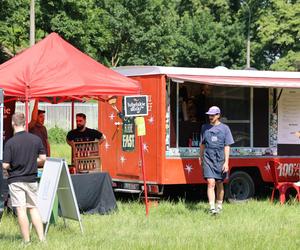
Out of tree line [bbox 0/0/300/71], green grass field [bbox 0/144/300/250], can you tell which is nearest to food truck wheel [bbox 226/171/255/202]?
green grass field [bbox 0/144/300/250]

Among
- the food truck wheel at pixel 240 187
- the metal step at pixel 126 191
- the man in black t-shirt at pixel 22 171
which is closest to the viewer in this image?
the man in black t-shirt at pixel 22 171

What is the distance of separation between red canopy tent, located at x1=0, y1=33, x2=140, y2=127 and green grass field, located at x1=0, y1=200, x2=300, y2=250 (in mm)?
2041

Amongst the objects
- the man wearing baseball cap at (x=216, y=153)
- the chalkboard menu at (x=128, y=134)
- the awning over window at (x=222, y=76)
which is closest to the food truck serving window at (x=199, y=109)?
the awning over window at (x=222, y=76)

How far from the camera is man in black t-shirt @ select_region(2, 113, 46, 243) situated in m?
8.73

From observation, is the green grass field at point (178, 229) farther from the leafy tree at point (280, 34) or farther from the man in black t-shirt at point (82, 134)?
the leafy tree at point (280, 34)

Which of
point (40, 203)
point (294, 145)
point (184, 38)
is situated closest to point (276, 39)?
point (184, 38)

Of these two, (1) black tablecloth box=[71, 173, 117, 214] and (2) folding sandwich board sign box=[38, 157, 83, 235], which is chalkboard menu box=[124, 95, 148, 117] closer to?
(1) black tablecloth box=[71, 173, 117, 214]

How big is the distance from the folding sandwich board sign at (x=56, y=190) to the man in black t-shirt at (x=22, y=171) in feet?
1.20

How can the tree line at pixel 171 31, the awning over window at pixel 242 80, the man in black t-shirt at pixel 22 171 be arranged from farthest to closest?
the tree line at pixel 171 31 → the awning over window at pixel 242 80 → the man in black t-shirt at pixel 22 171

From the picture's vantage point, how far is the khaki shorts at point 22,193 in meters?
8.75

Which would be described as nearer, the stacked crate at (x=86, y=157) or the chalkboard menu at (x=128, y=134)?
the stacked crate at (x=86, y=157)

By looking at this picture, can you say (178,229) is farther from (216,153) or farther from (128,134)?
(128,134)

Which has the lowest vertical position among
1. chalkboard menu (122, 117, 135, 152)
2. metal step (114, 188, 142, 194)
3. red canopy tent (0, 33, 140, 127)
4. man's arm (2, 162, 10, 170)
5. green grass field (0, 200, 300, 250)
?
green grass field (0, 200, 300, 250)

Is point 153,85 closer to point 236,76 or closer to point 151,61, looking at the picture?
point 236,76
